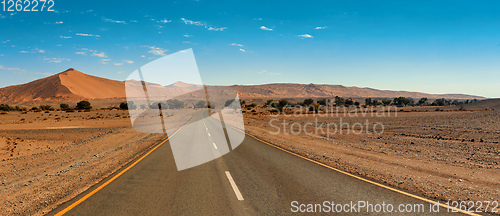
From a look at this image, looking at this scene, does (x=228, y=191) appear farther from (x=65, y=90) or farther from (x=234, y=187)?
(x=65, y=90)

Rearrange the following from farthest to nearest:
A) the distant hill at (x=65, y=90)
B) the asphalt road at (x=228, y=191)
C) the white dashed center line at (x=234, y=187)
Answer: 1. the distant hill at (x=65, y=90)
2. the white dashed center line at (x=234, y=187)
3. the asphalt road at (x=228, y=191)

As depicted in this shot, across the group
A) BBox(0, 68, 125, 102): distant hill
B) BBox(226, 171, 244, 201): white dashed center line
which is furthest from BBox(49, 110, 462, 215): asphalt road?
BBox(0, 68, 125, 102): distant hill

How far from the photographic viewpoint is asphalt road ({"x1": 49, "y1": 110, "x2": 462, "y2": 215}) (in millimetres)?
5355

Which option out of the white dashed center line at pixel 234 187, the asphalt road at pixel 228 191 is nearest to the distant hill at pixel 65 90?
the asphalt road at pixel 228 191

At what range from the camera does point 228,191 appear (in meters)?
6.54

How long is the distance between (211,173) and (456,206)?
6863 millimetres

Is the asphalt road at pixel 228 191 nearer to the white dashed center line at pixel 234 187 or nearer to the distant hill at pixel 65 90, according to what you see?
the white dashed center line at pixel 234 187

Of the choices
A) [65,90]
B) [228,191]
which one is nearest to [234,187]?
[228,191]

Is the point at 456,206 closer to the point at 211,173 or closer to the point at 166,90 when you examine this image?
the point at 211,173

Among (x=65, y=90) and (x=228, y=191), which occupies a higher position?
(x=65, y=90)

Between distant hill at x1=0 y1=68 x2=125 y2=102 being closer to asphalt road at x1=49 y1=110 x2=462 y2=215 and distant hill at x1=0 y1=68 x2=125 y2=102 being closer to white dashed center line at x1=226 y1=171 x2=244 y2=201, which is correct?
asphalt road at x1=49 y1=110 x2=462 y2=215

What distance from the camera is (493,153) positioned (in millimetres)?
13625

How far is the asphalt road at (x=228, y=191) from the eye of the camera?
5355mm

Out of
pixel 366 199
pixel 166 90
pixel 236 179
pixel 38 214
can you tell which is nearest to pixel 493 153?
pixel 366 199
